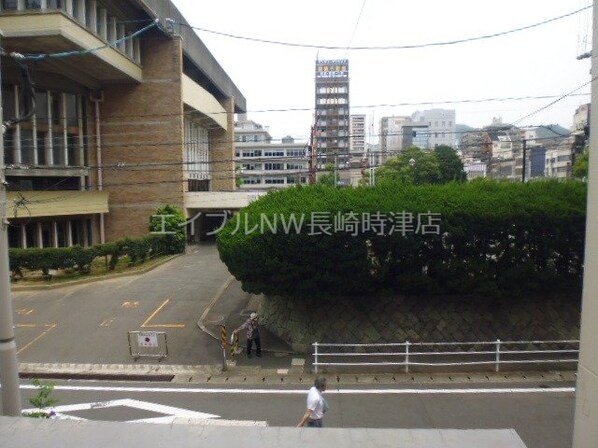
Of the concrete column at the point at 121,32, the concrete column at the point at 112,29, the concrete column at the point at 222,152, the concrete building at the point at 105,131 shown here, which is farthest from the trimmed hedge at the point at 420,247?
the concrete column at the point at 222,152

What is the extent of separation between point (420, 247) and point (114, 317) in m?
10.4

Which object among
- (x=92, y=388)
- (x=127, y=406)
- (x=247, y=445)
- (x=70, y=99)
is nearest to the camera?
(x=247, y=445)

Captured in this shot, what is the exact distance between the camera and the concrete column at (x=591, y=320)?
5754mm

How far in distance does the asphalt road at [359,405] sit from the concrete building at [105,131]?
54.5 ft

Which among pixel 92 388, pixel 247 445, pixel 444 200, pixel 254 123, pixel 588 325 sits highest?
A: pixel 254 123

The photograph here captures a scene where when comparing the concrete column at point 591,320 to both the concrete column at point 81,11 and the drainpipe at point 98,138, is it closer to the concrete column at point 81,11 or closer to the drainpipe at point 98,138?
the concrete column at point 81,11

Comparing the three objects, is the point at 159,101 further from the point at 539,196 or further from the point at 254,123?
the point at 254,123

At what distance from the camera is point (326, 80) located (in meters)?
82.4

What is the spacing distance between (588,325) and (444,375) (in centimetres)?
594

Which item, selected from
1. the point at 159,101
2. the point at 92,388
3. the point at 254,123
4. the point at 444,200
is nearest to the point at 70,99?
the point at 159,101

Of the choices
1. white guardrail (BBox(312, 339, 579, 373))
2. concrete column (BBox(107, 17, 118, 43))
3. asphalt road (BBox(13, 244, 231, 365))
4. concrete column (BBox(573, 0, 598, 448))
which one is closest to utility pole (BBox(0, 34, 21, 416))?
asphalt road (BBox(13, 244, 231, 365))

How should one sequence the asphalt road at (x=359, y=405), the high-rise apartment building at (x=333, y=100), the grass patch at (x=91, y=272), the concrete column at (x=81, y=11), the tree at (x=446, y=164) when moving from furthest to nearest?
the high-rise apartment building at (x=333, y=100)
the tree at (x=446, y=164)
the concrete column at (x=81, y=11)
the grass patch at (x=91, y=272)
the asphalt road at (x=359, y=405)

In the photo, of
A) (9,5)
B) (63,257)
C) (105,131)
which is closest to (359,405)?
(63,257)

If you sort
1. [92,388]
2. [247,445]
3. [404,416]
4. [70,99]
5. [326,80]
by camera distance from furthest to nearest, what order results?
[326,80], [70,99], [92,388], [404,416], [247,445]
